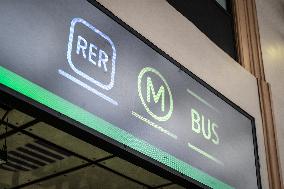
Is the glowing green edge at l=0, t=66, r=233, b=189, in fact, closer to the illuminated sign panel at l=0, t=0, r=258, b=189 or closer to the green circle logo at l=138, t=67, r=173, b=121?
the illuminated sign panel at l=0, t=0, r=258, b=189

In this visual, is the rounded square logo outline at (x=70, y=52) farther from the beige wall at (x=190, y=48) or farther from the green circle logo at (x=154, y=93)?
the beige wall at (x=190, y=48)

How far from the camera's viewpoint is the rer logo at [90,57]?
2.48 m

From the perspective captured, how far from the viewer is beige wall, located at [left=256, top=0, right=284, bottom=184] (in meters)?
5.25

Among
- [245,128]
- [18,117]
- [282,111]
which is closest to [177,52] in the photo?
[245,128]

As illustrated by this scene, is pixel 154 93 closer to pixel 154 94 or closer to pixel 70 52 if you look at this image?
pixel 154 94

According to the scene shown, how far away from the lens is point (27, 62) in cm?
221

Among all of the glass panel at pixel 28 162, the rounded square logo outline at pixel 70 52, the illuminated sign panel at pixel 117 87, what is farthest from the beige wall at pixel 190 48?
the glass panel at pixel 28 162

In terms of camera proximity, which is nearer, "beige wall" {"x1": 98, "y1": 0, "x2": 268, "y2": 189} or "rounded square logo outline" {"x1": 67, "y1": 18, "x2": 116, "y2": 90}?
"rounded square logo outline" {"x1": 67, "y1": 18, "x2": 116, "y2": 90}

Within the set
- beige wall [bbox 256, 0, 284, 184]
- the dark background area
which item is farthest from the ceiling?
beige wall [bbox 256, 0, 284, 184]

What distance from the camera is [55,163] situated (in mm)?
3896

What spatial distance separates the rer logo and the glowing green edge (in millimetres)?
153

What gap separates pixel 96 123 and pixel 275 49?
4004 mm

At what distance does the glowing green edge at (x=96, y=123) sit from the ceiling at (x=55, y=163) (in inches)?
27.7

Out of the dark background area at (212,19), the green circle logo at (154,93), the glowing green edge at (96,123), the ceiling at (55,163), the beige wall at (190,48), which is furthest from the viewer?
the dark background area at (212,19)
